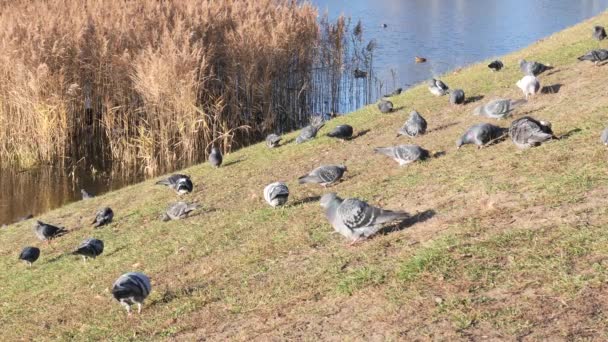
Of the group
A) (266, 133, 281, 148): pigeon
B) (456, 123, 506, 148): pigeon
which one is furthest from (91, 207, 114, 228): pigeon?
(456, 123, 506, 148): pigeon

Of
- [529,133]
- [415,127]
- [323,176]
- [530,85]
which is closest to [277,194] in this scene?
[323,176]

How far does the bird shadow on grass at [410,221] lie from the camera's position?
721 cm

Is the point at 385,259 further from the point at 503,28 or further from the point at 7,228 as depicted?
the point at 503,28

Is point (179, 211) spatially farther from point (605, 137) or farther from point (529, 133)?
point (605, 137)

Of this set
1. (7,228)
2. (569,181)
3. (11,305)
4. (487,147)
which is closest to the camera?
(569,181)

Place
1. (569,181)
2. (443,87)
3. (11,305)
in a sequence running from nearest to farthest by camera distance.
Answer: (569,181) < (11,305) < (443,87)

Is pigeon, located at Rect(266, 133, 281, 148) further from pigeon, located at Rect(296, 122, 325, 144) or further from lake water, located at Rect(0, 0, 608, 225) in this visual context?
lake water, located at Rect(0, 0, 608, 225)

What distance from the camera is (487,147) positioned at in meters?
9.69

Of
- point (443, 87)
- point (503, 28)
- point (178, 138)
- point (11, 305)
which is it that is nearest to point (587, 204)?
point (11, 305)

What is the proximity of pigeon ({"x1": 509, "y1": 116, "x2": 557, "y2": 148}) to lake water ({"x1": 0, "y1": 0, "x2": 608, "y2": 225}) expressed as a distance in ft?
30.6

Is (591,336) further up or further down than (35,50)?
further down

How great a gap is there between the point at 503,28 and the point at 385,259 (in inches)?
1048

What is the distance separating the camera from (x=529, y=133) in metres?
8.72

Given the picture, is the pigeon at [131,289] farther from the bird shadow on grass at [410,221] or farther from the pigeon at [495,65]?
the pigeon at [495,65]
